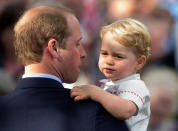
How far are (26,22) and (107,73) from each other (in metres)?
0.57

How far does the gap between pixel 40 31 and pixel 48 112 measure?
15.7 inches

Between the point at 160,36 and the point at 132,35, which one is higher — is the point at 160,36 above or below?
below

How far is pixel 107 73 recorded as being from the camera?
2.61 meters

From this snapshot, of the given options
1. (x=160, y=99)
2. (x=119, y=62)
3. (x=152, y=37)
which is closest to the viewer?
(x=119, y=62)

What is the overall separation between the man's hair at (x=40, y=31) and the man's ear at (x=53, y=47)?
17 millimetres

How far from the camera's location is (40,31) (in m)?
2.26

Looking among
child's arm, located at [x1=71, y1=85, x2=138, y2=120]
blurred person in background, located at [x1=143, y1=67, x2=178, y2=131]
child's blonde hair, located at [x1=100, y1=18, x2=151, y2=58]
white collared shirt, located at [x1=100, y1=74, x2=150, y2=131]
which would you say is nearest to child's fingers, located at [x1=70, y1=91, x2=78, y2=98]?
child's arm, located at [x1=71, y1=85, x2=138, y2=120]

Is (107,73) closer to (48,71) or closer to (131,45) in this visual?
(131,45)

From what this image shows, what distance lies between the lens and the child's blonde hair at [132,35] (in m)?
2.52

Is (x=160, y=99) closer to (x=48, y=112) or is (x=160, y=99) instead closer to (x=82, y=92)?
(x=82, y=92)

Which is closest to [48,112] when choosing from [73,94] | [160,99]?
[73,94]

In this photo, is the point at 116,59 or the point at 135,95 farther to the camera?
the point at 116,59

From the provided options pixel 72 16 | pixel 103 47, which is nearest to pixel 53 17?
pixel 72 16

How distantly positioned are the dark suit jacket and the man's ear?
0.44 ft
